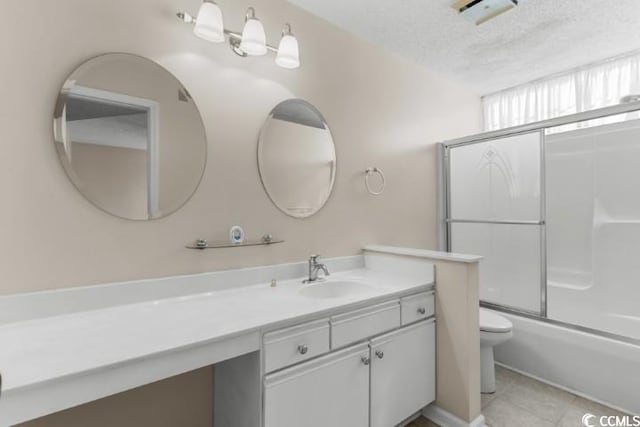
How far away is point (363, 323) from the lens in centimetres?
153

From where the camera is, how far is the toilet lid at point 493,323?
2.13m

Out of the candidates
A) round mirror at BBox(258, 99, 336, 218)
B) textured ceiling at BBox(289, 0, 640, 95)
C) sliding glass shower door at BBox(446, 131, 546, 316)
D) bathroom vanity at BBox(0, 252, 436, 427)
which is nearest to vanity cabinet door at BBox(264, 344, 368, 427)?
bathroom vanity at BBox(0, 252, 436, 427)

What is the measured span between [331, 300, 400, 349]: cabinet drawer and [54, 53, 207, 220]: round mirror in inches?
37.7

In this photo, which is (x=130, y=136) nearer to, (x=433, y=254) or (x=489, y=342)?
(x=433, y=254)

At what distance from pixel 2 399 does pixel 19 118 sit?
1002 mm

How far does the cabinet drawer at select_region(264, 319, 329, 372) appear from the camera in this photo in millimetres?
1222

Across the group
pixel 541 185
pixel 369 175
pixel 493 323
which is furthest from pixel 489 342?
pixel 369 175

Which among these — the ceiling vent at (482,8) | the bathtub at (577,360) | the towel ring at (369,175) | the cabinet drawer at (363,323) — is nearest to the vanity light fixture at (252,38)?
the towel ring at (369,175)

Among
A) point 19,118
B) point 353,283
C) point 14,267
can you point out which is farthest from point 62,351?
point 353,283

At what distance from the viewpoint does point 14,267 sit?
1.21 meters

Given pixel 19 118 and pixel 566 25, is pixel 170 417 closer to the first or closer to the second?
pixel 19 118

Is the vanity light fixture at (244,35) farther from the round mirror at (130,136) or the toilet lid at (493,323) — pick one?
the toilet lid at (493,323)

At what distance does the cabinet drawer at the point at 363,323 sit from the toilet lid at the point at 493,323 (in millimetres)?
870

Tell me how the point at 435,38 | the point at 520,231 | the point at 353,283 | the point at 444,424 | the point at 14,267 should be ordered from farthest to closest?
the point at 520,231 < the point at 435,38 < the point at 353,283 < the point at 444,424 < the point at 14,267
